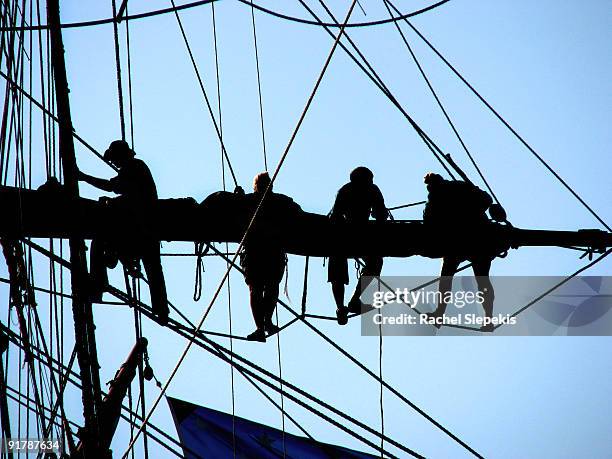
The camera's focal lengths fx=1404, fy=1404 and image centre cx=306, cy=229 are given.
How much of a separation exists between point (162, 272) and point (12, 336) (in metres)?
1.36

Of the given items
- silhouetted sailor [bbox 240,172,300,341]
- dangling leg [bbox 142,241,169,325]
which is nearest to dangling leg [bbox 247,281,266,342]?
silhouetted sailor [bbox 240,172,300,341]

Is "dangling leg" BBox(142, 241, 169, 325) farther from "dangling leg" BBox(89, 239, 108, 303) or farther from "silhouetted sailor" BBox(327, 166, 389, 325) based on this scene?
"silhouetted sailor" BBox(327, 166, 389, 325)

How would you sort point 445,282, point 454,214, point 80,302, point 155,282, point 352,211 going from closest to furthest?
point 80,302 < point 155,282 < point 352,211 < point 454,214 < point 445,282

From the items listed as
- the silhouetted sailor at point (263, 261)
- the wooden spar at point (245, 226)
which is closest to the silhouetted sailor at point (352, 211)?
the wooden spar at point (245, 226)

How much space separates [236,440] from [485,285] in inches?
131

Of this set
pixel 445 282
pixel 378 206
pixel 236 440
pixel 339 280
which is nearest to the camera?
pixel 378 206

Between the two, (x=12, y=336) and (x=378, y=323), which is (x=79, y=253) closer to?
(x=12, y=336)

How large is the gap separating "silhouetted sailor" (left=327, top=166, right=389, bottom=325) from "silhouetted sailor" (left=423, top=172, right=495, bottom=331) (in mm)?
519

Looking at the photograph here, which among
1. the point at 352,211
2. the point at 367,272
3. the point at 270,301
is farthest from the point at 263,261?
the point at 367,272

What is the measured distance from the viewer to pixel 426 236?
36.9 feet

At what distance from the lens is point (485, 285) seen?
1128cm

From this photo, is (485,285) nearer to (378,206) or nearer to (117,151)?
(378,206)

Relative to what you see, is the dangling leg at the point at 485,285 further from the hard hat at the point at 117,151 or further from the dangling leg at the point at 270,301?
the hard hat at the point at 117,151

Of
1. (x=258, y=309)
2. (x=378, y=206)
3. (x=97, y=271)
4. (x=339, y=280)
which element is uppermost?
(x=378, y=206)
